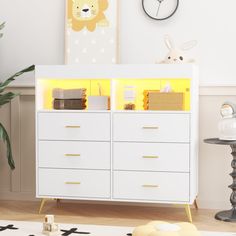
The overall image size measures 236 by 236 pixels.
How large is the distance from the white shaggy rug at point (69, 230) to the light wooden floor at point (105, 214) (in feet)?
0.63

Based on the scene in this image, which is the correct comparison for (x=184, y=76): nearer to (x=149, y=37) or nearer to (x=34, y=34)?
(x=149, y=37)

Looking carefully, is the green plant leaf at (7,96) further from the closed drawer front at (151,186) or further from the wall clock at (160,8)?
the wall clock at (160,8)

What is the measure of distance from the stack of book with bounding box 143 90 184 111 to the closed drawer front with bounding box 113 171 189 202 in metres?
0.45

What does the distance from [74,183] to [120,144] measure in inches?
17.2

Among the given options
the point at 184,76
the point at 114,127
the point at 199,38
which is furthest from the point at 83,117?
the point at 199,38

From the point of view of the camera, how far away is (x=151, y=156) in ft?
12.5

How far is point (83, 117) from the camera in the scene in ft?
12.9

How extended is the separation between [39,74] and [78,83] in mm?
351

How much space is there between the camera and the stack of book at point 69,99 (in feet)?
13.2

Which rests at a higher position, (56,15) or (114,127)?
(56,15)

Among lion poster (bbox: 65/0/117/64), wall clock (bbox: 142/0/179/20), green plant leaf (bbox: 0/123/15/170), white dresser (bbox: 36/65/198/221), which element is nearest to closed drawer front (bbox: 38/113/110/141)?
white dresser (bbox: 36/65/198/221)

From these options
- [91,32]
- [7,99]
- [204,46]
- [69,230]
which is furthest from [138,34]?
[69,230]

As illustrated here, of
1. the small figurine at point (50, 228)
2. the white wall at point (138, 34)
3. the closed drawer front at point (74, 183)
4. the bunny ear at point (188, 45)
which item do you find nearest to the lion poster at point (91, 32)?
the white wall at point (138, 34)

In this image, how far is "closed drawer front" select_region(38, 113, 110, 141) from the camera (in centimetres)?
390
